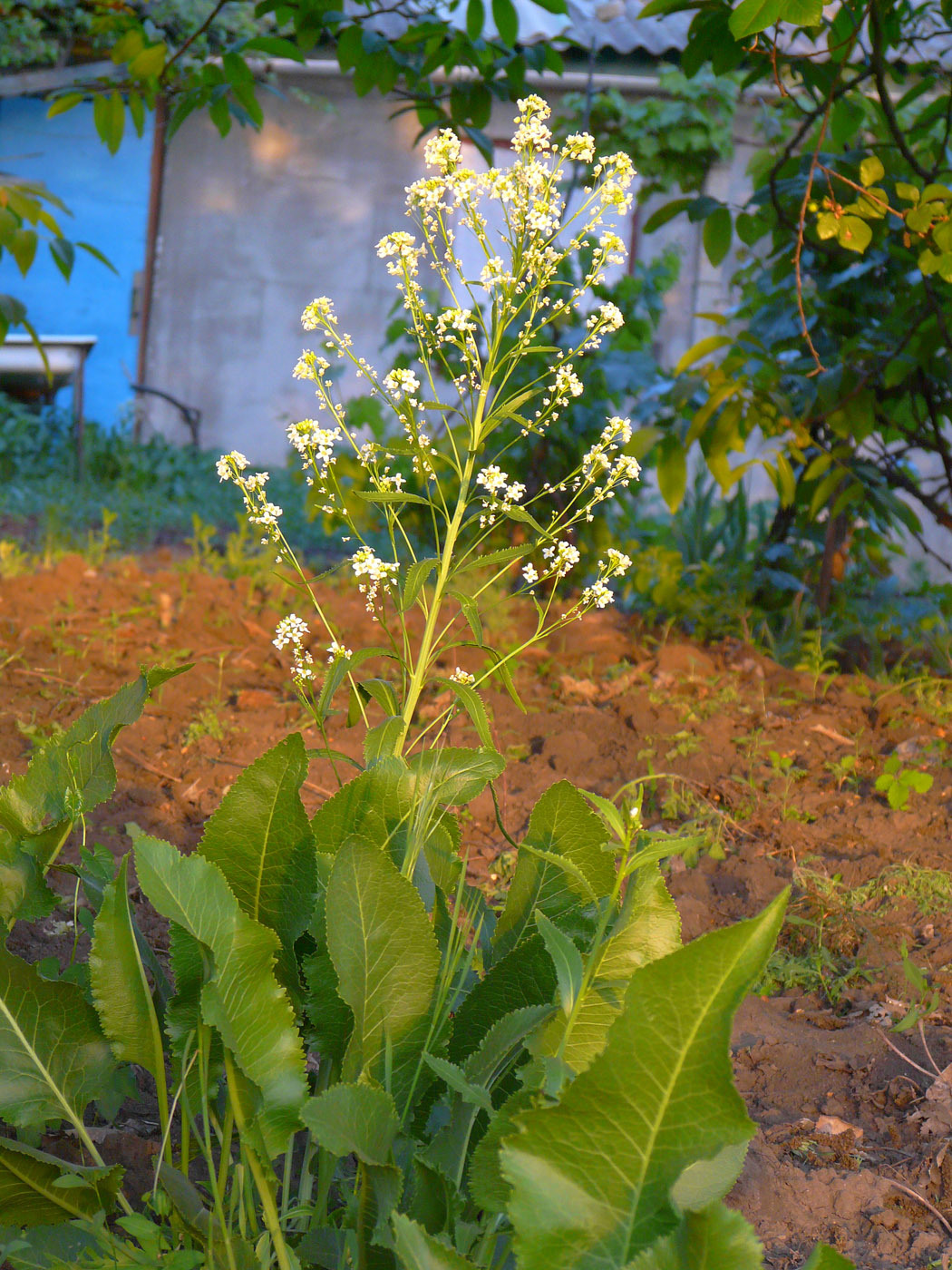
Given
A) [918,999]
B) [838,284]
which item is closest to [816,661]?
[838,284]

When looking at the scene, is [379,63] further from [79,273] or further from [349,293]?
[79,273]

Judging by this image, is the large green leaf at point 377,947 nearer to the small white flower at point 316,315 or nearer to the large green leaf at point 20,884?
the large green leaf at point 20,884

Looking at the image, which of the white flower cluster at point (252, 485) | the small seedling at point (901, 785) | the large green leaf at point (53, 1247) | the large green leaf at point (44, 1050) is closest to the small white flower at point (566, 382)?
the white flower cluster at point (252, 485)

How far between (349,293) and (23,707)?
553 cm

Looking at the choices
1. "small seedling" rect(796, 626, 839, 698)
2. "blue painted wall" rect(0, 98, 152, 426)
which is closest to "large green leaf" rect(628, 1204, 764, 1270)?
"small seedling" rect(796, 626, 839, 698)

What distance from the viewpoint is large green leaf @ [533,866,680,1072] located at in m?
0.97

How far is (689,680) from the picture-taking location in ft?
10.6

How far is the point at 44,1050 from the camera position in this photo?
41.8 inches

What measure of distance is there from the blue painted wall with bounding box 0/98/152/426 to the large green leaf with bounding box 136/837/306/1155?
7.18 m

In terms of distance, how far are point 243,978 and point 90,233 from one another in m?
7.63

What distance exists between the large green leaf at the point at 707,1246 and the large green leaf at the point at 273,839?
0.50m

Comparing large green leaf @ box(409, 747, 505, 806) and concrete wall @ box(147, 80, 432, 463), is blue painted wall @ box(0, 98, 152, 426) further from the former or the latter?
large green leaf @ box(409, 747, 505, 806)

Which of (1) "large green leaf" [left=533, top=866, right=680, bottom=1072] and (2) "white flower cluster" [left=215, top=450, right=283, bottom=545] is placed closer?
(1) "large green leaf" [left=533, top=866, right=680, bottom=1072]

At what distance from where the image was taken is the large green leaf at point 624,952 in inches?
38.2
